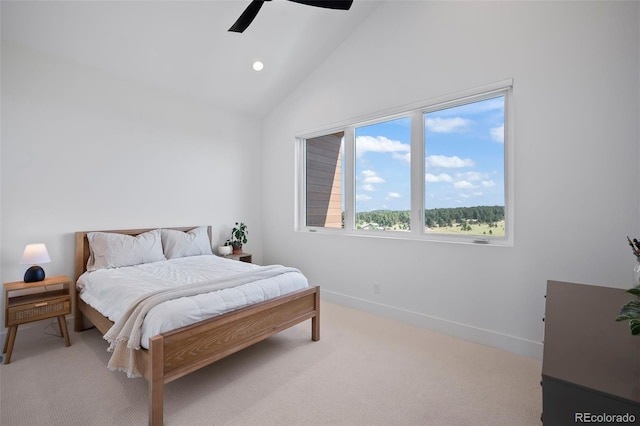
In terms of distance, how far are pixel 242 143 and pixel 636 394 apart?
471 centimetres

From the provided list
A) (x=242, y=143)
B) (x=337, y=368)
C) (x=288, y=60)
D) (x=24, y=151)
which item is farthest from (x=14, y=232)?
(x=288, y=60)

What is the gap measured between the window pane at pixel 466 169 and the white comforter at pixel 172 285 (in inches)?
64.0

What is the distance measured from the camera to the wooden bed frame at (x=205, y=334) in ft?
→ 5.59

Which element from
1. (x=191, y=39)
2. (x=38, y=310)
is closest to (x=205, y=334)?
(x=38, y=310)

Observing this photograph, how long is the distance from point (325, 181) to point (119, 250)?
2.60m

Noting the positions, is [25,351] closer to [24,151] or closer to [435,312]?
[24,151]

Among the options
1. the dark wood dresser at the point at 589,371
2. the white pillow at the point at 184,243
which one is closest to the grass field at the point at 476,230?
the dark wood dresser at the point at 589,371

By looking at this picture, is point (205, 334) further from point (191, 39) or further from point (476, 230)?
point (191, 39)

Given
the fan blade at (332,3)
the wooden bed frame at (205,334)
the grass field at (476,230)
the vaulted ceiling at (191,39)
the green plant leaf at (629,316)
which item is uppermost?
the vaulted ceiling at (191,39)

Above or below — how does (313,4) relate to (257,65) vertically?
below

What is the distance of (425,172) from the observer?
3.27 metres

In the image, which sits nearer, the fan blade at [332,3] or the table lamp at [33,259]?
the fan blade at [332,3]

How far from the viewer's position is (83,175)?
323 cm

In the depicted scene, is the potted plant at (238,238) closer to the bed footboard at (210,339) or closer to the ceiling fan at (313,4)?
the bed footboard at (210,339)
